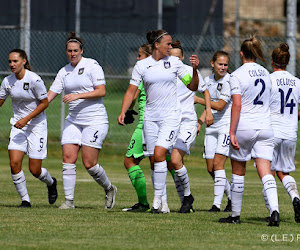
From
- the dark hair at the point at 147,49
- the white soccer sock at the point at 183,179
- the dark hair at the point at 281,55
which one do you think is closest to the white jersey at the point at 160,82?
the white soccer sock at the point at 183,179

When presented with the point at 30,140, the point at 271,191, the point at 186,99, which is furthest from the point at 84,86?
the point at 271,191

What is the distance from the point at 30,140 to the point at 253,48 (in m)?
3.65

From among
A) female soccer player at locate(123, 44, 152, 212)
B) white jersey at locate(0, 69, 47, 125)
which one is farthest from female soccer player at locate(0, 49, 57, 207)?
female soccer player at locate(123, 44, 152, 212)

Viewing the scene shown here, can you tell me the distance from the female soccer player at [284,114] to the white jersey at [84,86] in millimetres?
2374

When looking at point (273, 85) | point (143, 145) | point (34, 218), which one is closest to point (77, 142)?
point (143, 145)

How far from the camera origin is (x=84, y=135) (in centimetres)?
1170

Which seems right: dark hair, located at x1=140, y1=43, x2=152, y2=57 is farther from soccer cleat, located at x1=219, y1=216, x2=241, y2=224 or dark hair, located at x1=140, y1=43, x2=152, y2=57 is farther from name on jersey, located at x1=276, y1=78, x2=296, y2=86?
soccer cleat, located at x1=219, y1=216, x2=241, y2=224

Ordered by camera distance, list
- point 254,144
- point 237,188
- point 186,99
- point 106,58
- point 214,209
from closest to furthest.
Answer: point 254,144 → point 237,188 → point 214,209 → point 186,99 → point 106,58

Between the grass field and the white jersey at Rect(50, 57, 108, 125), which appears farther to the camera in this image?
the white jersey at Rect(50, 57, 108, 125)

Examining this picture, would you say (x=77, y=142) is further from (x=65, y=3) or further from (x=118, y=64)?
(x=65, y=3)

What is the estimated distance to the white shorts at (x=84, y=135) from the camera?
11.7m

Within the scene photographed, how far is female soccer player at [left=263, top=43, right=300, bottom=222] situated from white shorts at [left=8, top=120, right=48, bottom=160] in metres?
3.17

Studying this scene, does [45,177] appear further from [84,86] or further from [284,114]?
[284,114]

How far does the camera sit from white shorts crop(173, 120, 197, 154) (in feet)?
38.3
